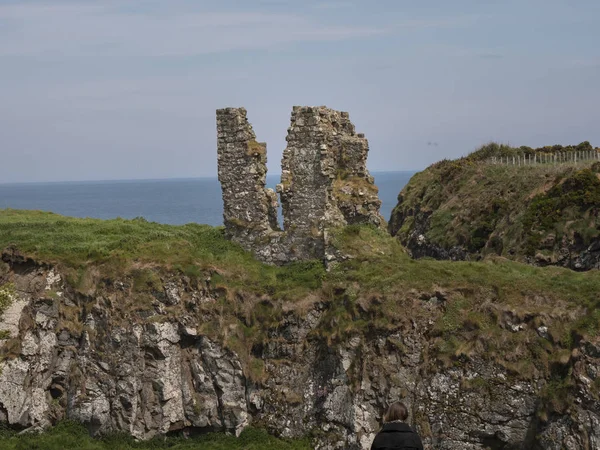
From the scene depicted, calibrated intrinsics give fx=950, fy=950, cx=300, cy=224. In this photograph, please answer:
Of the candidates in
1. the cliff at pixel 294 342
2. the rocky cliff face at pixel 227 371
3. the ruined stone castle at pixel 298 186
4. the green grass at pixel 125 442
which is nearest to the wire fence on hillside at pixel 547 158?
the ruined stone castle at pixel 298 186

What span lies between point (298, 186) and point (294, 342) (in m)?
6.16

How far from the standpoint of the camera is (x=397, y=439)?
13.0 m

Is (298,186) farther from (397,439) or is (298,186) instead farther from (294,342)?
(397,439)

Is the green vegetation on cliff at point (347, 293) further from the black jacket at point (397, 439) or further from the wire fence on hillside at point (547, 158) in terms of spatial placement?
the wire fence on hillside at point (547, 158)

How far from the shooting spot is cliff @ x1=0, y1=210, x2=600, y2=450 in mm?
27969

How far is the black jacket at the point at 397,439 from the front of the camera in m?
12.9

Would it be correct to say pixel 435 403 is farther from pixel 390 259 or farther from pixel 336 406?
pixel 390 259

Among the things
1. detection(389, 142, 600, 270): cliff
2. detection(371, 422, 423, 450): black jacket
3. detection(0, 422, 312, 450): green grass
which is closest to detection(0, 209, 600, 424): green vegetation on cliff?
detection(0, 422, 312, 450): green grass

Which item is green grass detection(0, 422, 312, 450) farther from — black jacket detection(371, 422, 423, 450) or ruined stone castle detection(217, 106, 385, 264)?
black jacket detection(371, 422, 423, 450)

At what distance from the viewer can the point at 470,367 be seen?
92.9 feet

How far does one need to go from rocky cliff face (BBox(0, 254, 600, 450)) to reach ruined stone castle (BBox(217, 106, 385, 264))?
3136 millimetres

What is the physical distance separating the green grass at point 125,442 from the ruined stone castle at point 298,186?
23.0 ft

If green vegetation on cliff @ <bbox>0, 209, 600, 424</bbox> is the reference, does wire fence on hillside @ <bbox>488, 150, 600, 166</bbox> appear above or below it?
above

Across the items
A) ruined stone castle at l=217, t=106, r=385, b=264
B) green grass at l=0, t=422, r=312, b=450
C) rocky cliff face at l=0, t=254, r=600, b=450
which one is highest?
ruined stone castle at l=217, t=106, r=385, b=264
